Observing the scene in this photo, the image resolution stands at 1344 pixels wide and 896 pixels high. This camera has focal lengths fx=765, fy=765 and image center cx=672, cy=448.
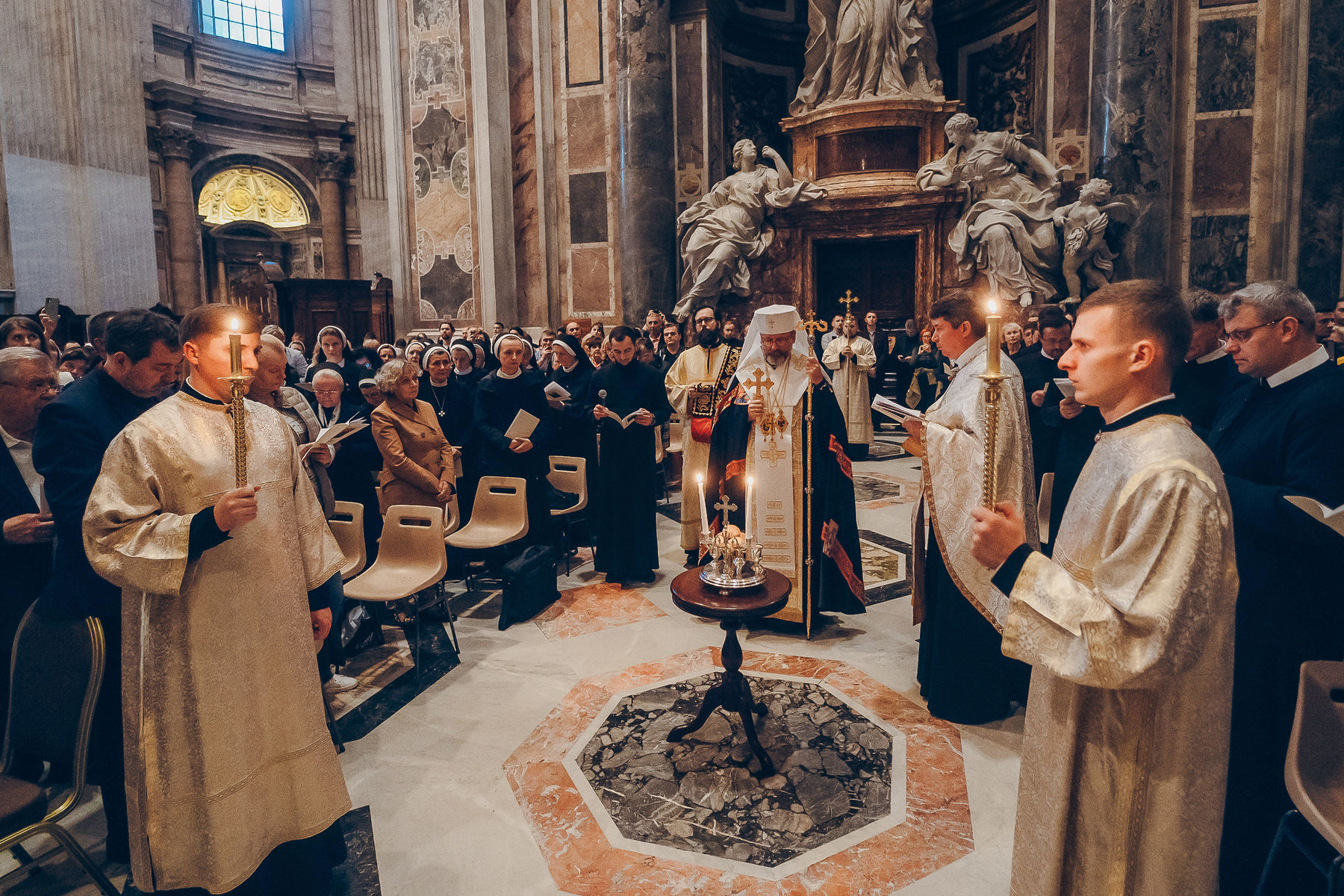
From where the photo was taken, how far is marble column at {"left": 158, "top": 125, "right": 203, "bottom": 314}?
17562 mm

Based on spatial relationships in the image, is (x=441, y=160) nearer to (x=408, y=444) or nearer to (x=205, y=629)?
(x=408, y=444)

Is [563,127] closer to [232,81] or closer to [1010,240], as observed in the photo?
[1010,240]

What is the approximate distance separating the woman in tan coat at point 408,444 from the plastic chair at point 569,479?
1.20 m

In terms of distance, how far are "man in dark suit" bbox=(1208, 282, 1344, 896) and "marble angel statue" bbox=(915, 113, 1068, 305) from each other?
7888mm

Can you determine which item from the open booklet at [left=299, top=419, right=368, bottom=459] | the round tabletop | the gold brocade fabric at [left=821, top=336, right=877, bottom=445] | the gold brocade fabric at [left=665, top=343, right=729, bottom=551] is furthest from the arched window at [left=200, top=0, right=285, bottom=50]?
the round tabletop

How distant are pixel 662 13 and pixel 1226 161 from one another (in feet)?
26.3

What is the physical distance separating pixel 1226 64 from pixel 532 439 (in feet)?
33.6

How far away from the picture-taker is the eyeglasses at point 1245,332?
2.46 meters

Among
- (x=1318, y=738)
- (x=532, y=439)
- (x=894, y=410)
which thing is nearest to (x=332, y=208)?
(x=532, y=439)

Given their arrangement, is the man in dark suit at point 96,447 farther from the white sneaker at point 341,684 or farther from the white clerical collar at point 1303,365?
the white clerical collar at point 1303,365

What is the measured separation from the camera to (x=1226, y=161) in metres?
9.91

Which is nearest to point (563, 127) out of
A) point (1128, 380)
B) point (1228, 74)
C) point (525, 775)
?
point (1228, 74)

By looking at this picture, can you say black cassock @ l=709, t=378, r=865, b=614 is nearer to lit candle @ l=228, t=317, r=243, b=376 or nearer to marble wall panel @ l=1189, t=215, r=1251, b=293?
lit candle @ l=228, t=317, r=243, b=376

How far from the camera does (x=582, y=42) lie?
12281 mm
